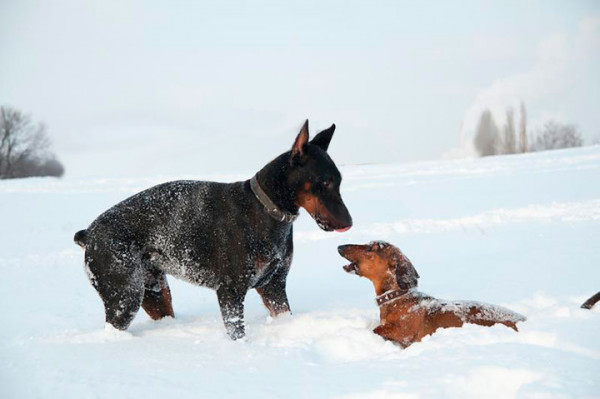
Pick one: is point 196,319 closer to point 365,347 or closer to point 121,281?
point 121,281

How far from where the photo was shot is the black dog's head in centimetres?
425

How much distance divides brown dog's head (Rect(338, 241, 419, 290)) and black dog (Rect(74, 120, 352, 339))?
1.94ft

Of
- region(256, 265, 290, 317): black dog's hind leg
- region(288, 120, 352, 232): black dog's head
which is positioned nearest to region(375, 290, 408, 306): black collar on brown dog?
region(288, 120, 352, 232): black dog's head

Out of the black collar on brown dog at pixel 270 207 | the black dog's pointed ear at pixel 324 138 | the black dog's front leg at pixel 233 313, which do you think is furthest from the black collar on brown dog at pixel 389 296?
the black dog's pointed ear at pixel 324 138

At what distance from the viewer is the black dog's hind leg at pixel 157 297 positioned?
501cm

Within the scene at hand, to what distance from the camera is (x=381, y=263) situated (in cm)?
479

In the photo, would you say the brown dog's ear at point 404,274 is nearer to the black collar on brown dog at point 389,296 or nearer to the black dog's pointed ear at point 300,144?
the black collar on brown dog at point 389,296

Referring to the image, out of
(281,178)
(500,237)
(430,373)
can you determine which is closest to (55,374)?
(281,178)

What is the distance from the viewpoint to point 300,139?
4.25 m

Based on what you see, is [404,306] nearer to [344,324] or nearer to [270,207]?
[344,324]

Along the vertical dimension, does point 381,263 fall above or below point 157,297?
above

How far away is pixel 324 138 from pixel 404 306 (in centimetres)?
152

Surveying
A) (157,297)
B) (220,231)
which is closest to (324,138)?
(220,231)

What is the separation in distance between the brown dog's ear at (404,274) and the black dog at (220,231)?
29.0 inches
